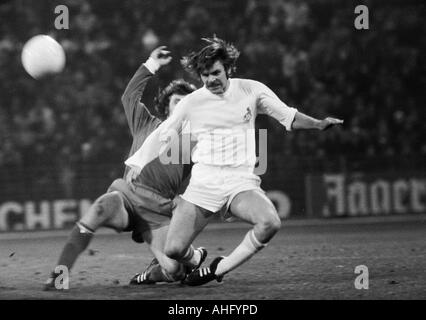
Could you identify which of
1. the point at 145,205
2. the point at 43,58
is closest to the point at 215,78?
the point at 145,205

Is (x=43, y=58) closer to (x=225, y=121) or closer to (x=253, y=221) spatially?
(x=225, y=121)

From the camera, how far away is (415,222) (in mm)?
11914

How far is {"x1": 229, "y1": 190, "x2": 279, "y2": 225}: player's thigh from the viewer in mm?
5457

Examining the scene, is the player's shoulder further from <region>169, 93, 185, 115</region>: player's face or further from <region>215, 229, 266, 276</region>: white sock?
<region>215, 229, 266, 276</region>: white sock

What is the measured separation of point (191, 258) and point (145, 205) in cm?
54

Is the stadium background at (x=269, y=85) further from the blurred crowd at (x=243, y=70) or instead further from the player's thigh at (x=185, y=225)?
the player's thigh at (x=185, y=225)

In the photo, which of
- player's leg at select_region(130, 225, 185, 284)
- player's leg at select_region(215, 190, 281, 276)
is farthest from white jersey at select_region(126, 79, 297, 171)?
player's leg at select_region(130, 225, 185, 284)

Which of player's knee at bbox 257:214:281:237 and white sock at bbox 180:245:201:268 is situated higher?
player's knee at bbox 257:214:281:237

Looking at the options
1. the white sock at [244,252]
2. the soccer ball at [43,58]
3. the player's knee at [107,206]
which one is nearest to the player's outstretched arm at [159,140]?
the player's knee at [107,206]

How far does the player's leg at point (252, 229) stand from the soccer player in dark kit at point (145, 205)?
281 mm

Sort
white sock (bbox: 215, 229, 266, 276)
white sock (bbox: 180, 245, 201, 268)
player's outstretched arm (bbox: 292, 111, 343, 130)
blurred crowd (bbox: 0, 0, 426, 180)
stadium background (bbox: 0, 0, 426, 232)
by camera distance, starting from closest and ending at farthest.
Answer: player's outstretched arm (bbox: 292, 111, 343, 130) → white sock (bbox: 215, 229, 266, 276) → white sock (bbox: 180, 245, 201, 268) → stadium background (bbox: 0, 0, 426, 232) → blurred crowd (bbox: 0, 0, 426, 180)

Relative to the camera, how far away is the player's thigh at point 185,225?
562 centimetres

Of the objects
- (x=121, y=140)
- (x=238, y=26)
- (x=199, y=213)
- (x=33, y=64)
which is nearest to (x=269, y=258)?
(x=199, y=213)
